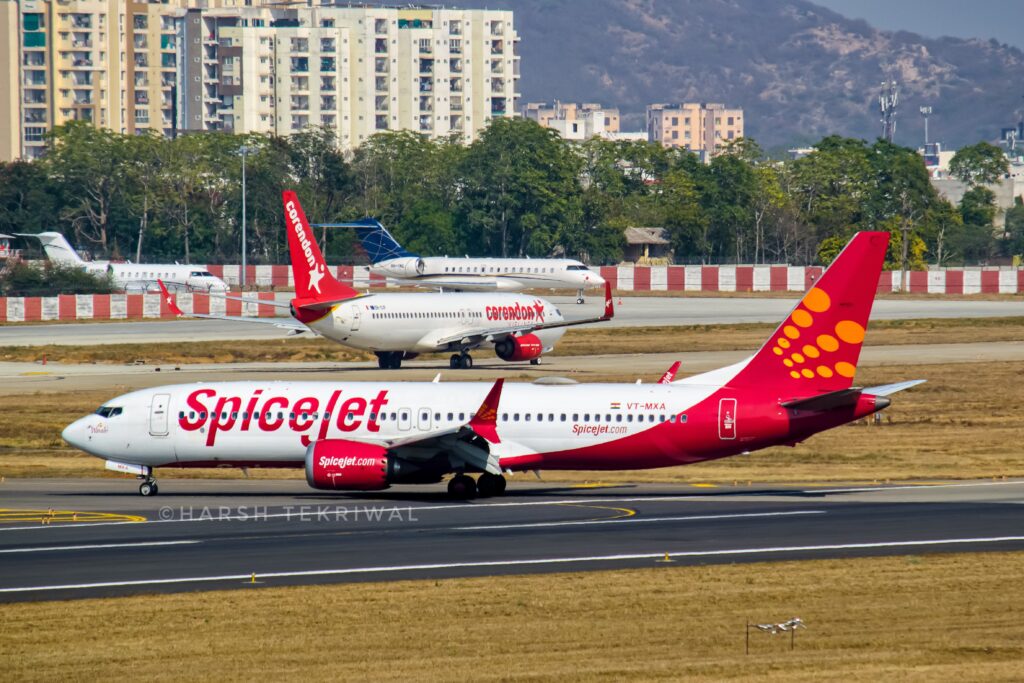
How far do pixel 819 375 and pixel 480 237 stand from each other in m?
153

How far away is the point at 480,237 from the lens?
195875mm

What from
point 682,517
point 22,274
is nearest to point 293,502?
point 682,517

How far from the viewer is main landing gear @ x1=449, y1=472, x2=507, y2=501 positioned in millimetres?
44344

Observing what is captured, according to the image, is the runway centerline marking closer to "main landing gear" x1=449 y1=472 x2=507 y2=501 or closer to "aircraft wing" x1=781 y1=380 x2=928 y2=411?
"aircraft wing" x1=781 y1=380 x2=928 y2=411

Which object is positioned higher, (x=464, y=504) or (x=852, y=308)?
(x=852, y=308)

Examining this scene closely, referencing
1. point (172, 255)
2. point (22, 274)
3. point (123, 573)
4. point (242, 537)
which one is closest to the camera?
point (123, 573)

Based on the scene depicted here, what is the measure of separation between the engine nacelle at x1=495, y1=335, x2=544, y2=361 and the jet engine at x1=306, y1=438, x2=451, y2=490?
42031mm

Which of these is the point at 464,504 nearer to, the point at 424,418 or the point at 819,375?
the point at 424,418

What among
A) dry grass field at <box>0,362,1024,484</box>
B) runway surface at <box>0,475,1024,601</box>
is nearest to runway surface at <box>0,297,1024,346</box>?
dry grass field at <box>0,362,1024,484</box>

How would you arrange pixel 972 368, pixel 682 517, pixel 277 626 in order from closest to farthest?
pixel 277 626, pixel 682 517, pixel 972 368

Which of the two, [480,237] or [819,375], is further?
[480,237]

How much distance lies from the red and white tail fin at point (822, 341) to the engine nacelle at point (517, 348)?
4157 cm

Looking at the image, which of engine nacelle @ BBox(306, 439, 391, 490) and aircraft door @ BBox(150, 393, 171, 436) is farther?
aircraft door @ BBox(150, 393, 171, 436)

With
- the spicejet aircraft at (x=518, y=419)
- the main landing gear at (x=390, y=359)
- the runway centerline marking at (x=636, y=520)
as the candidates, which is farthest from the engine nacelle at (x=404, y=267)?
the runway centerline marking at (x=636, y=520)
